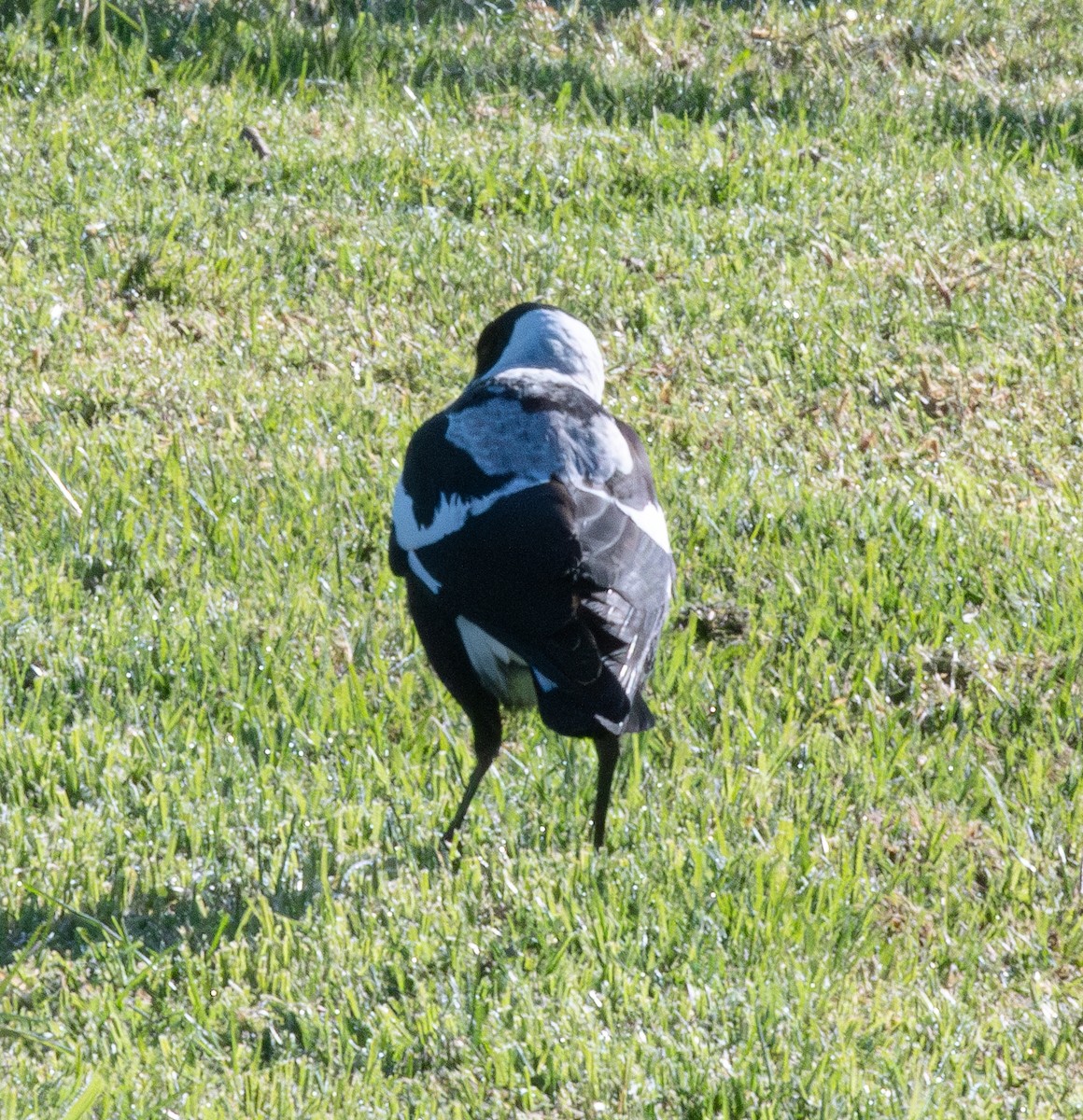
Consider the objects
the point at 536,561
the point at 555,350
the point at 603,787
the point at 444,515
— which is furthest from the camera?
the point at 555,350

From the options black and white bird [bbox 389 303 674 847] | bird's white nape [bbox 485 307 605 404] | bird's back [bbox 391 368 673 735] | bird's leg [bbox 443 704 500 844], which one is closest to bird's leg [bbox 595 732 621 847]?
black and white bird [bbox 389 303 674 847]

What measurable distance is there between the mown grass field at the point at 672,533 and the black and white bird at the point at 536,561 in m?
0.27

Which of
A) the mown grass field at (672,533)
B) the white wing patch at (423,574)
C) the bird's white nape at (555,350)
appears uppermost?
the bird's white nape at (555,350)

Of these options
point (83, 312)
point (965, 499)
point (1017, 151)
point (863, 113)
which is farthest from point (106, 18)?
point (965, 499)

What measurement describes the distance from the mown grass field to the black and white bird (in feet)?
0.90

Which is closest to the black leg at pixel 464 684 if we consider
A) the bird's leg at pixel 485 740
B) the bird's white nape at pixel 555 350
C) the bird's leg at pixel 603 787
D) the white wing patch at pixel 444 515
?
the bird's leg at pixel 485 740

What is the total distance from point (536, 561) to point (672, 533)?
4.32ft

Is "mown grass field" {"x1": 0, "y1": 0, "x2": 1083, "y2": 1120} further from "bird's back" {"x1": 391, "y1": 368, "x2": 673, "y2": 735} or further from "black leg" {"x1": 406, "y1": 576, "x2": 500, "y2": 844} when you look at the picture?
"bird's back" {"x1": 391, "y1": 368, "x2": 673, "y2": 735}

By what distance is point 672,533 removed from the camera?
13.9 ft

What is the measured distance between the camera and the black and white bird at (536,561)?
290 cm

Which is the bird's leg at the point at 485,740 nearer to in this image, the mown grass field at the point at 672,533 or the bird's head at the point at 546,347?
the mown grass field at the point at 672,533

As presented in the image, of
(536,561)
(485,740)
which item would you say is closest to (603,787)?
(485,740)

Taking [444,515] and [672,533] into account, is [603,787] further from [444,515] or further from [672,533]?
[672,533]

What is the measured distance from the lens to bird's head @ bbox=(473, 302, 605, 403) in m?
4.14
